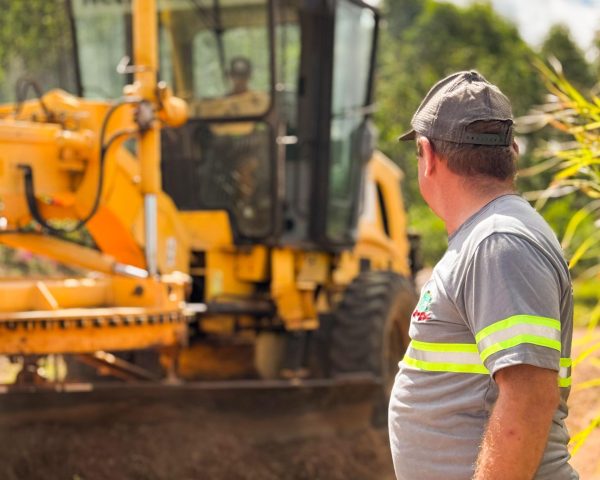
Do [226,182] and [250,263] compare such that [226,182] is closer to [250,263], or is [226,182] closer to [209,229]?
[209,229]

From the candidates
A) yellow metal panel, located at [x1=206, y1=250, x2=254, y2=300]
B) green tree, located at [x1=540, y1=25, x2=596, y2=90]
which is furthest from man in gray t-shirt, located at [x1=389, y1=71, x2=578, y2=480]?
green tree, located at [x1=540, y1=25, x2=596, y2=90]

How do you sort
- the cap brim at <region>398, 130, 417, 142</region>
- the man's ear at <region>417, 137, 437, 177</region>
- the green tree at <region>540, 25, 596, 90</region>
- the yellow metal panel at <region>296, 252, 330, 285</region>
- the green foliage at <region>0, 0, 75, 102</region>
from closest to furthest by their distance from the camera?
1. the man's ear at <region>417, 137, 437, 177</region>
2. the cap brim at <region>398, 130, 417, 142</region>
3. the yellow metal panel at <region>296, 252, 330, 285</region>
4. the green foliage at <region>0, 0, 75, 102</region>
5. the green tree at <region>540, 25, 596, 90</region>

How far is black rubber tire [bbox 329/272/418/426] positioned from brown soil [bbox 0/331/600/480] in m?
0.23

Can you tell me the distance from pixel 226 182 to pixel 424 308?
5002 millimetres

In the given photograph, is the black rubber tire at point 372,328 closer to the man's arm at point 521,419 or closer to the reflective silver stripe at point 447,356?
the reflective silver stripe at point 447,356

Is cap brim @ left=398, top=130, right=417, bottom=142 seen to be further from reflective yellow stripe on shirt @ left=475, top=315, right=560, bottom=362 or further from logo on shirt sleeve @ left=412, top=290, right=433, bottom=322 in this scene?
reflective yellow stripe on shirt @ left=475, top=315, right=560, bottom=362

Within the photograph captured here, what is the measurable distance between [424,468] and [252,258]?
4935 millimetres

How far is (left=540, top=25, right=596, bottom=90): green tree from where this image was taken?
26.6 metres

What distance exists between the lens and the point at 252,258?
7.34 metres

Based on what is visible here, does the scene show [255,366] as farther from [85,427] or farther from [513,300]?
[513,300]

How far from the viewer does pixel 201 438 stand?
21.4 feet

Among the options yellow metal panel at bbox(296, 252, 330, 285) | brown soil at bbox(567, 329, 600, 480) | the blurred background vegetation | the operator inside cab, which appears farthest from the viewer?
the blurred background vegetation

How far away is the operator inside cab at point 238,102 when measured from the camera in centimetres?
717

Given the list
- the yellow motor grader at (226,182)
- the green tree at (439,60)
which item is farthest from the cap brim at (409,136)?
the green tree at (439,60)
